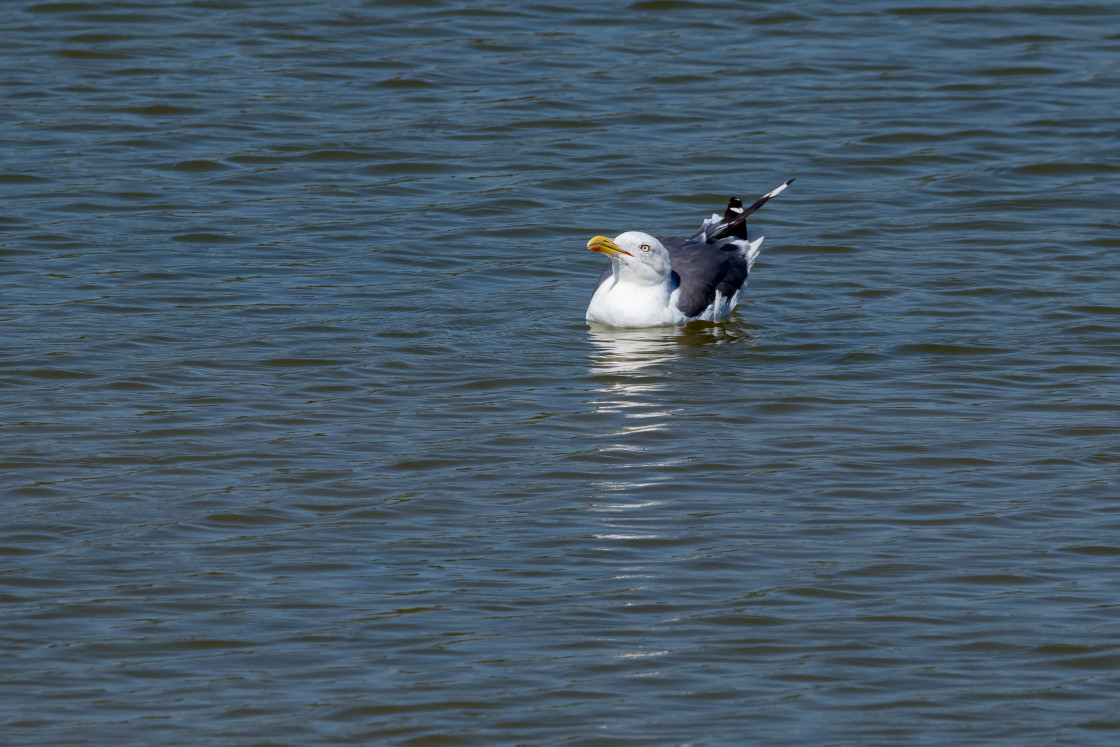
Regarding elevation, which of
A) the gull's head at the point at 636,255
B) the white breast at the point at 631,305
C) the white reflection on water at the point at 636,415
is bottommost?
the white reflection on water at the point at 636,415

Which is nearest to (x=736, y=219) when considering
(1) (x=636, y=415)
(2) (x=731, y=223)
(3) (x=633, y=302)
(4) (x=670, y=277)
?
(2) (x=731, y=223)

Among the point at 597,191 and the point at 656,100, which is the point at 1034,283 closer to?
the point at 597,191

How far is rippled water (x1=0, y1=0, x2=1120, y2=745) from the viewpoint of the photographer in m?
6.65

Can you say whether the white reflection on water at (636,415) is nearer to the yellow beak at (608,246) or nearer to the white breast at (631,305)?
the white breast at (631,305)

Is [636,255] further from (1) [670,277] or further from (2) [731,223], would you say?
(2) [731,223]

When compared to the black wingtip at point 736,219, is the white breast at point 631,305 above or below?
below

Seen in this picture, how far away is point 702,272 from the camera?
12547 millimetres

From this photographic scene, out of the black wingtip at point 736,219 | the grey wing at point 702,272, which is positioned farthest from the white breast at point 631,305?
the black wingtip at point 736,219

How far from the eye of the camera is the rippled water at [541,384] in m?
6.65

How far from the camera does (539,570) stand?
25.0ft

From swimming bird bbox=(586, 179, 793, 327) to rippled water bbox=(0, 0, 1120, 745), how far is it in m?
0.21

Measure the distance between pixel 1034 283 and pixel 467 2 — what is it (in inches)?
397

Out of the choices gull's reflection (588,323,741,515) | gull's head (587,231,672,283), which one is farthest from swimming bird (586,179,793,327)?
gull's reflection (588,323,741,515)

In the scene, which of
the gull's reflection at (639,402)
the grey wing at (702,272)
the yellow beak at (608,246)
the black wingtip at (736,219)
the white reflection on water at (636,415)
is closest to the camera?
the white reflection on water at (636,415)
